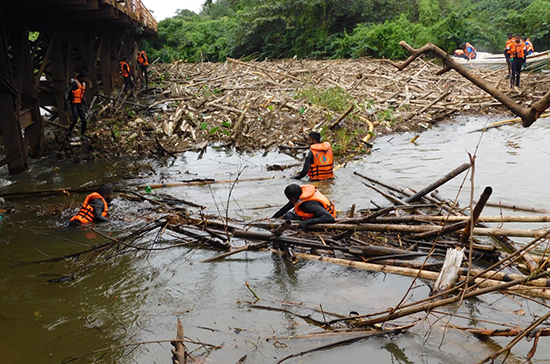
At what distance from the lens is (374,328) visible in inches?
169

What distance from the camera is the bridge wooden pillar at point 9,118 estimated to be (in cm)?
1006

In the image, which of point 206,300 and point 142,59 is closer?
point 206,300

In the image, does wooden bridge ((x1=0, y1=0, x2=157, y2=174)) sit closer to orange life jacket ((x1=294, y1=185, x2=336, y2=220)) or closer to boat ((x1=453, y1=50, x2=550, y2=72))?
orange life jacket ((x1=294, y1=185, x2=336, y2=220))

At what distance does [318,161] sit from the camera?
380 inches

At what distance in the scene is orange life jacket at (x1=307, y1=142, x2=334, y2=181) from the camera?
9516 mm

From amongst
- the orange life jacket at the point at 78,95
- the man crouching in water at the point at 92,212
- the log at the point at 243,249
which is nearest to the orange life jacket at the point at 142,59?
the orange life jacket at the point at 78,95

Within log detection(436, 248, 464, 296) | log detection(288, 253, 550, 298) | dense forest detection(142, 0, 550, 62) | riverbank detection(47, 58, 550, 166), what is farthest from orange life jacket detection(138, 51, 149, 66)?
log detection(436, 248, 464, 296)

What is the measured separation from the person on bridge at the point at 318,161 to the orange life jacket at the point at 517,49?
446 inches

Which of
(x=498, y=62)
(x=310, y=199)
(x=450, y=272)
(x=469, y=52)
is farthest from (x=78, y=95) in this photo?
(x=469, y=52)

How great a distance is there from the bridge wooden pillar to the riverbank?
6.86ft

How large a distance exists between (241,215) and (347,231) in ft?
9.10

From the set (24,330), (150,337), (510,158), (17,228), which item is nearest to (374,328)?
(150,337)

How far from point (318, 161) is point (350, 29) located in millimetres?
29808

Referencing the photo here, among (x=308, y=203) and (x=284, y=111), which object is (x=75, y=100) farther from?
(x=308, y=203)
